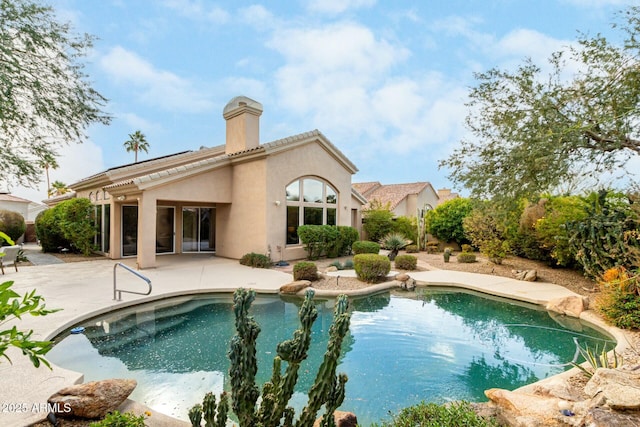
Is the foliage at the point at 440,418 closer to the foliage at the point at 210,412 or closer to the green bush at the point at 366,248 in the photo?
the foliage at the point at 210,412

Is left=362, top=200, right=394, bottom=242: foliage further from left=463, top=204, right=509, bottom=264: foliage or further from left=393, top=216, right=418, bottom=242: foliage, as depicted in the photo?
left=463, top=204, right=509, bottom=264: foliage

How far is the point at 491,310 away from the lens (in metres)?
10.2

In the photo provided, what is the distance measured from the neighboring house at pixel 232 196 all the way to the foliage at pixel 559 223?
1048 centimetres

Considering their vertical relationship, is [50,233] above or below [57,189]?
below

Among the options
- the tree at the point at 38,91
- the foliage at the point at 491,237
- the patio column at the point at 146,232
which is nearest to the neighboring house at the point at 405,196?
the foliage at the point at 491,237

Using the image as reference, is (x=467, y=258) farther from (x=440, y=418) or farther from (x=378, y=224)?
(x=440, y=418)

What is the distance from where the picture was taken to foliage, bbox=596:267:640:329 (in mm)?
7793

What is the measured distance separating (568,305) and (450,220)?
42.5 feet

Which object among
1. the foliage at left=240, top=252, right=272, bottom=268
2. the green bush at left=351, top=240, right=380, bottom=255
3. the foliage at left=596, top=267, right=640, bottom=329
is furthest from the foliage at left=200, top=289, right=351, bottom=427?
the green bush at left=351, top=240, right=380, bottom=255

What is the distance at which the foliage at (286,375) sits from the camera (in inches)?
121

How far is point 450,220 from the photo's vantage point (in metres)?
22.2

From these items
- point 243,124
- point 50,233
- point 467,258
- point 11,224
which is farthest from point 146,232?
point 11,224

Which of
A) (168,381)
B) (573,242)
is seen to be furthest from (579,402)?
(573,242)

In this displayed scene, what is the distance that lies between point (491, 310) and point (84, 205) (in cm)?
2043
